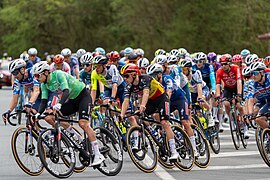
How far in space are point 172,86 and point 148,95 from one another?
1324 mm

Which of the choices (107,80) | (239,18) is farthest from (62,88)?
(239,18)

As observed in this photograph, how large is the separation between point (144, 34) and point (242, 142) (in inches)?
1690

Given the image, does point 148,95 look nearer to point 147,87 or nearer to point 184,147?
point 147,87

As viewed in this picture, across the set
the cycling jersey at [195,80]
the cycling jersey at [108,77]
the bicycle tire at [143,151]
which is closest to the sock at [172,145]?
the bicycle tire at [143,151]

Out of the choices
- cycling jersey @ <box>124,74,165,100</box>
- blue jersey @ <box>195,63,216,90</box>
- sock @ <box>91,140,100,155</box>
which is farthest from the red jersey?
sock @ <box>91,140,100,155</box>

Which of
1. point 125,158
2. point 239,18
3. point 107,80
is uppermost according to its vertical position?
point 239,18

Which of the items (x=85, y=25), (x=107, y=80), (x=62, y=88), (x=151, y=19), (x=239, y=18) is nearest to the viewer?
(x=62, y=88)

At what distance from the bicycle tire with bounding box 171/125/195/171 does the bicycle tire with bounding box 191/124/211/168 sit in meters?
0.32

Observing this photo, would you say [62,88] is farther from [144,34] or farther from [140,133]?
[144,34]

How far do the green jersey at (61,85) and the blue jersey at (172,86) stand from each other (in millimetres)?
1874

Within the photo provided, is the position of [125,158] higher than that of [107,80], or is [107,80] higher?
[107,80]

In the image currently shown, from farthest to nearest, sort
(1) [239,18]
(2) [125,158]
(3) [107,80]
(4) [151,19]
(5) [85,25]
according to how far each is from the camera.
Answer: (5) [85,25] → (4) [151,19] → (1) [239,18] → (3) [107,80] → (2) [125,158]

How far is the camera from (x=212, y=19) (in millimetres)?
56312

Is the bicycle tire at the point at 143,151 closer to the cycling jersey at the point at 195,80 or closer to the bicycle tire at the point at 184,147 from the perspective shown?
the bicycle tire at the point at 184,147
